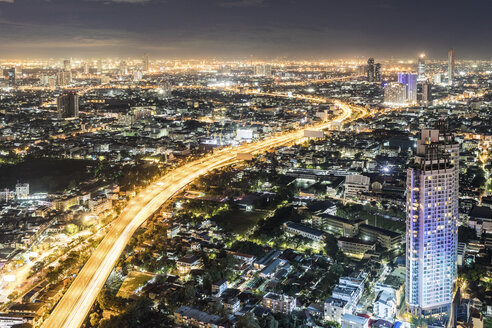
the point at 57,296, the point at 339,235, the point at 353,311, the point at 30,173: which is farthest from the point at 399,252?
the point at 30,173

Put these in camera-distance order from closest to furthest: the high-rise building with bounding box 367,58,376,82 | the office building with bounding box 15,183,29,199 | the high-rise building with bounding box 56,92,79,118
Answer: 1. the office building with bounding box 15,183,29,199
2. the high-rise building with bounding box 56,92,79,118
3. the high-rise building with bounding box 367,58,376,82

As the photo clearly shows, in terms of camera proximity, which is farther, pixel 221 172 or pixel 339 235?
pixel 221 172

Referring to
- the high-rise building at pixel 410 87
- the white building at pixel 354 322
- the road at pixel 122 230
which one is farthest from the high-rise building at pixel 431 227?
the high-rise building at pixel 410 87

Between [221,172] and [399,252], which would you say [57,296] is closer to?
[399,252]

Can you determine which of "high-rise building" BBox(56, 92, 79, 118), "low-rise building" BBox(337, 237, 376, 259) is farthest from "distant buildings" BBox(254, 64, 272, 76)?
"low-rise building" BBox(337, 237, 376, 259)

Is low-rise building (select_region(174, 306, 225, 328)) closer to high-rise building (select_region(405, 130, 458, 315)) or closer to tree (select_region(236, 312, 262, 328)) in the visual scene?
tree (select_region(236, 312, 262, 328))

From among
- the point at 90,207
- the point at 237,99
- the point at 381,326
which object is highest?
the point at 237,99

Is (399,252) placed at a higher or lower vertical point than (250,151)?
lower
